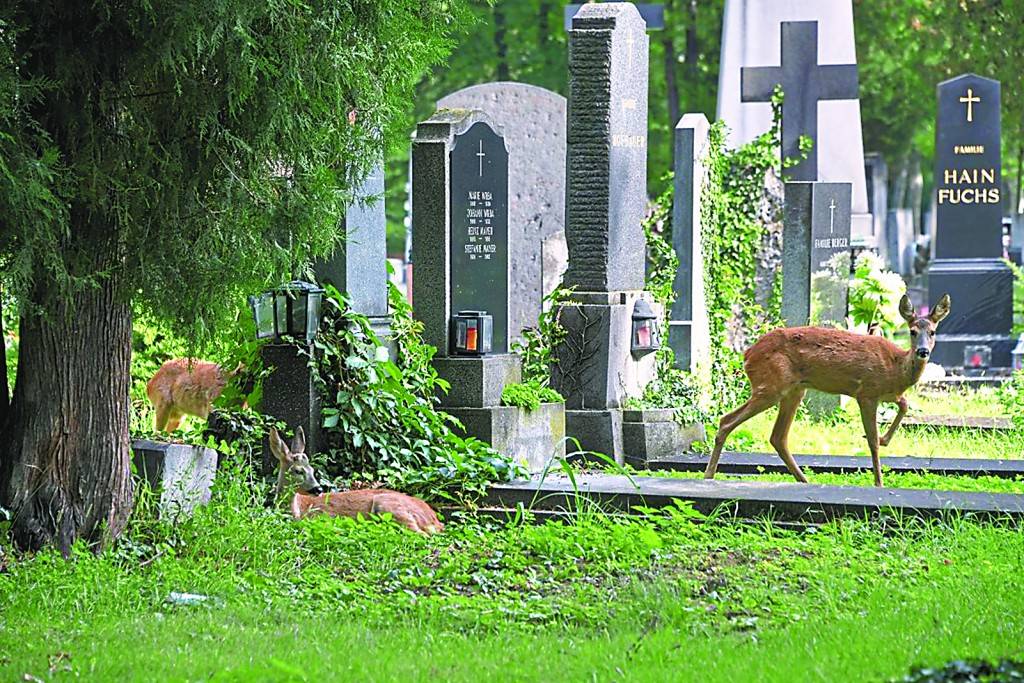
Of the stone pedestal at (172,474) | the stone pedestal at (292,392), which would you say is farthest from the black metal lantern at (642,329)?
the stone pedestal at (172,474)

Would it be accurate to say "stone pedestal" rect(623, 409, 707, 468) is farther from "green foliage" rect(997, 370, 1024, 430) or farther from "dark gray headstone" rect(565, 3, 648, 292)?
"green foliage" rect(997, 370, 1024, 430)

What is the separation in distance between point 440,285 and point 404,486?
1832 mm

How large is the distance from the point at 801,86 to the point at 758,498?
33.9ft

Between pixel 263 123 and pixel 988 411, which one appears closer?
pixel 263 123

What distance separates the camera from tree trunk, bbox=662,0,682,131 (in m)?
30.7

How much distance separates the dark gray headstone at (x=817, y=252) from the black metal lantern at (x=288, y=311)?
756 centimetres

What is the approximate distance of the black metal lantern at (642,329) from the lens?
42.4 ft

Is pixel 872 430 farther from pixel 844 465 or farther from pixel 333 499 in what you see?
pixel 333 499

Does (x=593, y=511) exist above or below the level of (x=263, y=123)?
below

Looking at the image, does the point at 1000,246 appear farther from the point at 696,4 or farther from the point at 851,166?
the point at 696,4

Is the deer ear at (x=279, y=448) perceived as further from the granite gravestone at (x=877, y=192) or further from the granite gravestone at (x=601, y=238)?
the granite gravestone at (x=877, y=192)

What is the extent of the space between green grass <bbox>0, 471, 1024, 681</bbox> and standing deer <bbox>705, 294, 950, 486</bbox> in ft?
5.97

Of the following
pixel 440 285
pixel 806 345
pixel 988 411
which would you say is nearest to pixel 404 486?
pixel 440 285

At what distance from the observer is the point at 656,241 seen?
14.4 meters
